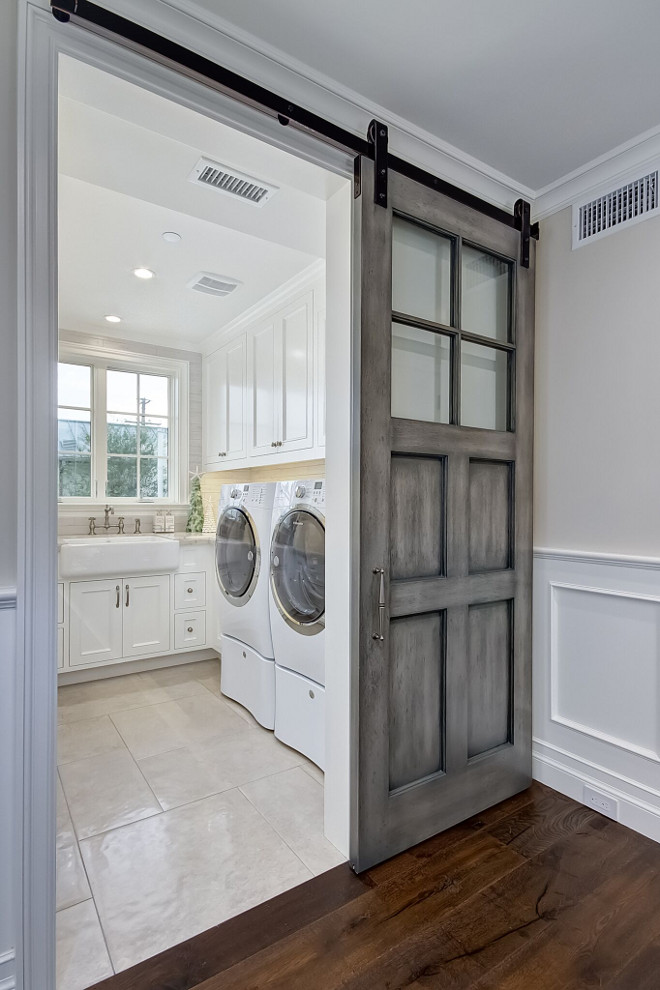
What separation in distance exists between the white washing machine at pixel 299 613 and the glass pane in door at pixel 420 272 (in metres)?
0.88

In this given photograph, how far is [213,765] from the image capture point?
2.48 metres

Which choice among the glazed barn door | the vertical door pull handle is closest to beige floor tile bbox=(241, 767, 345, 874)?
the glazed barn door

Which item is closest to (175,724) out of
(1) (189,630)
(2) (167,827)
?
(2) (167,827)

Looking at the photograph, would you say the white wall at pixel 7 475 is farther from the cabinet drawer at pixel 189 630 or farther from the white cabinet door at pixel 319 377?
the cabinet drawer at pixel 189 630

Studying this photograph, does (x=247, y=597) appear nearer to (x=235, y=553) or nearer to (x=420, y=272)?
(x=235, y=553)

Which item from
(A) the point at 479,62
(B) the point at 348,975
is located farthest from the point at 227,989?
(A) the point at 479,62

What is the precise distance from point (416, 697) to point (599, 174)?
211cm

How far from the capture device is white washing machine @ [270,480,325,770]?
2.44 metres

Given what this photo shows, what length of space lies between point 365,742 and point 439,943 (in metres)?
0.54

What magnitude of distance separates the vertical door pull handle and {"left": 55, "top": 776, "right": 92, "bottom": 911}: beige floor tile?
1135 mm

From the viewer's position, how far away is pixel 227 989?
1.34m

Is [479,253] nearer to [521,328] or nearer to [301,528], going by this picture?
[521,328]

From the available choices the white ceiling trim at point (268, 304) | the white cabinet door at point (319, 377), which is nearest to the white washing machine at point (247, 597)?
the white cabinet door at point (319, 377)

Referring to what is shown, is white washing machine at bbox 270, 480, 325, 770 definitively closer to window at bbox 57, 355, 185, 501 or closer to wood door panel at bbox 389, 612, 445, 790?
wood door panel at bbox 389, 612, 445, 790
